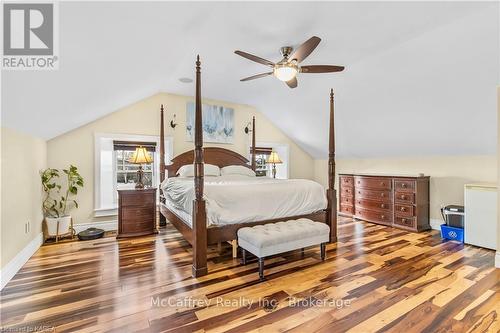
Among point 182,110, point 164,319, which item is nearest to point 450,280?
point 164,319

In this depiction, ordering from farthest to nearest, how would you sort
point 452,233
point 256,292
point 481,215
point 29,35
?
point 452,233
point 481,215
point 256,292
point 29,35

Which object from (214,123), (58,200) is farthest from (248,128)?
(58,200)

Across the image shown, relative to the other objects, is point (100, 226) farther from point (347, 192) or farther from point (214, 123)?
point (347, 192)

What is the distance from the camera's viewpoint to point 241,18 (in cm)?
233

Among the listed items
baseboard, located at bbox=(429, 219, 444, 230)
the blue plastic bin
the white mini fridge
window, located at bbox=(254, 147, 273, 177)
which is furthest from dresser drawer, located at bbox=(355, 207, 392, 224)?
window, located at bbox=(254, 147, 273, 177)

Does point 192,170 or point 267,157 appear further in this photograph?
point 267,157

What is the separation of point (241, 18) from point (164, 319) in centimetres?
265

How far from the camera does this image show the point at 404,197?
4352mm

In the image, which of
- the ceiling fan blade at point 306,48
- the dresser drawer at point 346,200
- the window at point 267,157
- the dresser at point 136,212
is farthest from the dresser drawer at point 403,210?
the dresser at point 136,212

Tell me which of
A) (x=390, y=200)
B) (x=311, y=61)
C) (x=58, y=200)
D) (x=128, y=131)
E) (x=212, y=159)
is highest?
(x=311, y=61)

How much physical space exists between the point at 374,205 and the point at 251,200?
3114mm

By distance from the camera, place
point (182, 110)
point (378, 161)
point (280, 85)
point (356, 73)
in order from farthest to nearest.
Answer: point (378, 161), point (182, 110), point (280, 85), point (356, 73)

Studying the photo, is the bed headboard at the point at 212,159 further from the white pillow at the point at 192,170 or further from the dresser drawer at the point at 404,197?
→ the dresser drawer at the point at 404,197

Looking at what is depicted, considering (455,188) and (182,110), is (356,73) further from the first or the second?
(182,110)
